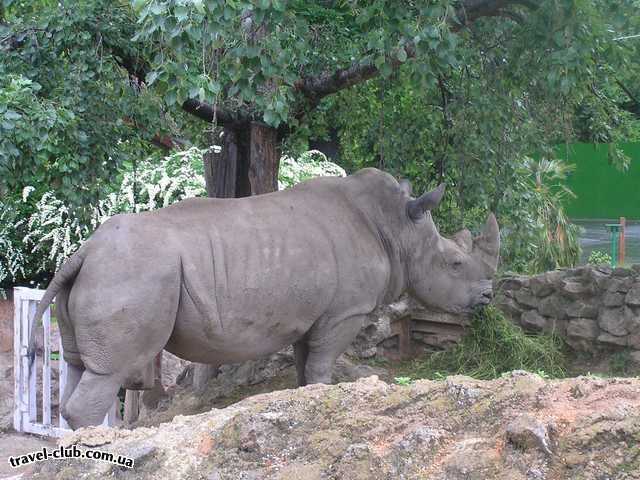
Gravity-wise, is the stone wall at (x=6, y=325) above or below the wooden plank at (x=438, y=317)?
below

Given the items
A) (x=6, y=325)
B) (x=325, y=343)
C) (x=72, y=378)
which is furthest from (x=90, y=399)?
(x=6, y=325)

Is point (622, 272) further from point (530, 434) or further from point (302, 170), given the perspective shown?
point (530, 434)

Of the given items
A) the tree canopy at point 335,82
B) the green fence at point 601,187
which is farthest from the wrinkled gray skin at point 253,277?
the green fence at point 601,187

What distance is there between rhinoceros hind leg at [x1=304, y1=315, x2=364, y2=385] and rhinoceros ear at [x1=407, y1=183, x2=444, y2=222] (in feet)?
2.79

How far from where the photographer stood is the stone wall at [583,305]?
24.3 ft

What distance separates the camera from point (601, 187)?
76.0ft

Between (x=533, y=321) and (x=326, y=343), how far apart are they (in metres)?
Answer: 2.57

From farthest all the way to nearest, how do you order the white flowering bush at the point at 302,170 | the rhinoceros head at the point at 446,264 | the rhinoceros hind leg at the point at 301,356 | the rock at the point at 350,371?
the white flowering bush at the point at 302,170, the rock at the point at 350,371, the rhinoceros head at the point at 446,264, the rhinoceros hind leg at the point at 301,356

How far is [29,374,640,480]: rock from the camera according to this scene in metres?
2.66

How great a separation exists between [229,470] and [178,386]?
4.86 meters

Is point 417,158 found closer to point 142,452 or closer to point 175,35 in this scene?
point 175,35

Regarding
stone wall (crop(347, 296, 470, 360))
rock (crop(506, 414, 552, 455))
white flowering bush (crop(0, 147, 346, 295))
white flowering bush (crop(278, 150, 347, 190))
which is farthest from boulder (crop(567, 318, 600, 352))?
rock (crop(506, 414, 552, 455))

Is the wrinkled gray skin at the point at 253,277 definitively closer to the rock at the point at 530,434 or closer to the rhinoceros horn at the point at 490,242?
the rhinoceros horn at the point at 490,242

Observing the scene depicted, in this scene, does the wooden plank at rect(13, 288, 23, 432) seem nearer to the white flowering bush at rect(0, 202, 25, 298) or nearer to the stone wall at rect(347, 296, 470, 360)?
the stone wall at rect(347, 296, 470, 360)
